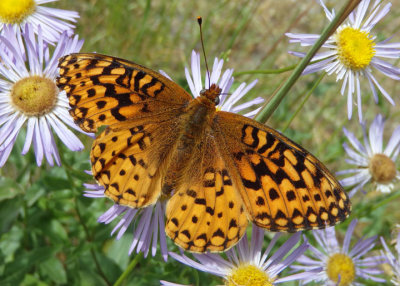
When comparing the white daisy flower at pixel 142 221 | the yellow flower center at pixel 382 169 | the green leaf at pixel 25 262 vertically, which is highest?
the yellow flower center at pixel 382 169

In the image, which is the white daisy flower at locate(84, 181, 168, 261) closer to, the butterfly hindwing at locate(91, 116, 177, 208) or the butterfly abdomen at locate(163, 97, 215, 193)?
the butterfly hindwing at locate(91, 116, 177, 208)

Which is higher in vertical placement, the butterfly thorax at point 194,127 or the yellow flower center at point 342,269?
the butterfly thorax at point 194,127

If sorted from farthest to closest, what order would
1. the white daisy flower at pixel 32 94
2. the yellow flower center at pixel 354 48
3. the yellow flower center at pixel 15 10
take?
1. the yellow flower center at pixel 354 48
2. the yellow flower center at pixel 15 10
3. the white daisy flower at pixel 32 94

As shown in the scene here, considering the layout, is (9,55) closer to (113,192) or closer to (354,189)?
(113,192)

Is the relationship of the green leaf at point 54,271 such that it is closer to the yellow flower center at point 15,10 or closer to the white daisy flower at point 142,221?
the white daisy flower at point 142,221

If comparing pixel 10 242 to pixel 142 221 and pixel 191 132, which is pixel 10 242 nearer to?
pixel 142 221

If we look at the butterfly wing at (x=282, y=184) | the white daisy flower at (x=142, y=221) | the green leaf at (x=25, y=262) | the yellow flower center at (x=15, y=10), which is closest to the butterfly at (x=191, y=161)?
the butterfly wing at (x=282, y=184)

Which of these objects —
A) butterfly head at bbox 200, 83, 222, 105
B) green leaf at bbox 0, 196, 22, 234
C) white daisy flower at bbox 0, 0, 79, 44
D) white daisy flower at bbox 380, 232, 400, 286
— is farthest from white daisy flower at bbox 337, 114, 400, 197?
green leaf at bbox 0, 196, 22, 234
